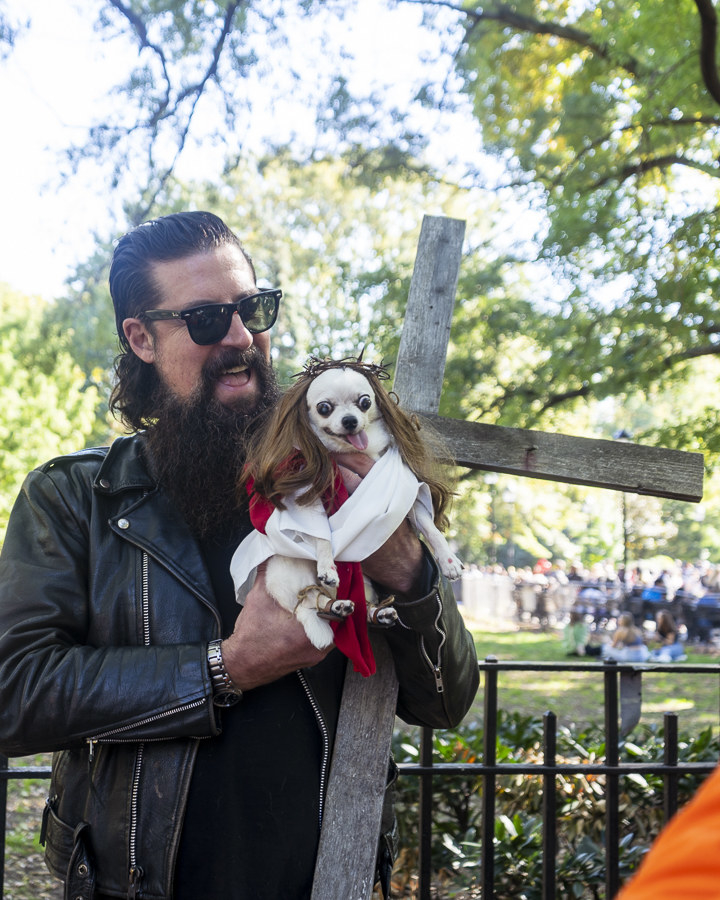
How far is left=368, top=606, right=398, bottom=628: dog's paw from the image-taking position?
5.92 ft

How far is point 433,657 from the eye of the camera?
6.43 ft

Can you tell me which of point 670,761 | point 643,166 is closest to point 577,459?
point 670,761

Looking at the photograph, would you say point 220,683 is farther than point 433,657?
No

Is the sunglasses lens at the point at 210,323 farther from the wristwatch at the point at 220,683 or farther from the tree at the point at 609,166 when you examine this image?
the tree at the point at 609,166

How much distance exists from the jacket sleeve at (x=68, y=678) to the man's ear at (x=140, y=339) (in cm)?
75

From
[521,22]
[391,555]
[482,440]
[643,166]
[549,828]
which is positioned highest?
[521,22]

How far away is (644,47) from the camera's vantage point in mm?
6371

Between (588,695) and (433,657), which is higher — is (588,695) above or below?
below

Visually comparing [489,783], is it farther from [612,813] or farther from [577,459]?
[577,459]

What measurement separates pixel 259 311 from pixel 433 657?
3.57ft

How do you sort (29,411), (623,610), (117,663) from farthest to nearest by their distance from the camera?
(623,610), (29,411), (117,663)

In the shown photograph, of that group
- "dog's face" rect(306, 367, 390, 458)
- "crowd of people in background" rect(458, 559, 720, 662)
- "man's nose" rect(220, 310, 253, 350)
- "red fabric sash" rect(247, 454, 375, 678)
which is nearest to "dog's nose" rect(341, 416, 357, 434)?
"dog's face" rect(306, 367, 390, 458)

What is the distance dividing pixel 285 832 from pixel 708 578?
94.9 ft

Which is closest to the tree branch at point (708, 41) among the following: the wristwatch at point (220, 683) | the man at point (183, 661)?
the man at point (183, 661)
